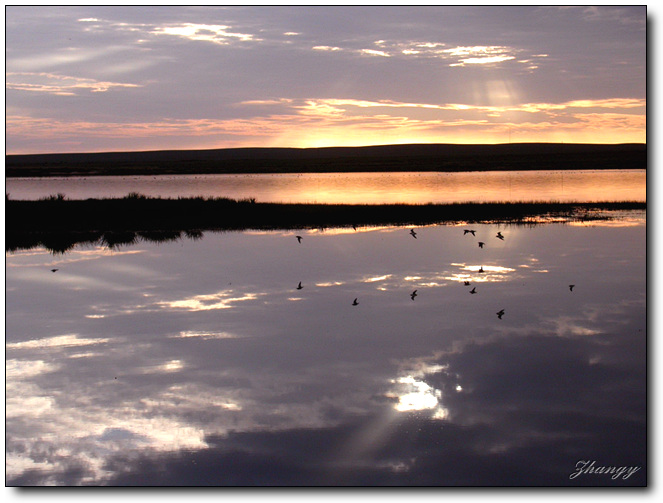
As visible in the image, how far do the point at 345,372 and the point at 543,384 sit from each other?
3.13 metres

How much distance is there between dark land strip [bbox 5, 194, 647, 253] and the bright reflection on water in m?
7.66

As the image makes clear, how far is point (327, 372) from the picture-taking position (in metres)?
12.1

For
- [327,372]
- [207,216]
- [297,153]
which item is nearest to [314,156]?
[297,153]

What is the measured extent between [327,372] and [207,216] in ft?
74.4

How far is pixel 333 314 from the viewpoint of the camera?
15.6 meters

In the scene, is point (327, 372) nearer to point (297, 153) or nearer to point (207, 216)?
point (207, 216)

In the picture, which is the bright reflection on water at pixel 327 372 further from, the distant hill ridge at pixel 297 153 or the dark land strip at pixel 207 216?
the distant hill ridge at pixel 297 153

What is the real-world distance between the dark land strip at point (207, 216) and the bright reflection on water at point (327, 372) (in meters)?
7.66

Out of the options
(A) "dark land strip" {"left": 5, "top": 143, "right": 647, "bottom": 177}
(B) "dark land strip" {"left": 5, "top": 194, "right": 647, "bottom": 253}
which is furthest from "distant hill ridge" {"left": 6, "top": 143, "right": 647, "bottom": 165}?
(B) "dark land strip" {"left": 5, "top": 194, "right": 647, "bottom": 253}

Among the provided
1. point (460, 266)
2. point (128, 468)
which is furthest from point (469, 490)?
point (460, 266)

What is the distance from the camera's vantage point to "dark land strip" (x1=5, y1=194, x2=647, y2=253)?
28891 millimetres

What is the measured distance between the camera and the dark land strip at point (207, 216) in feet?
94.8

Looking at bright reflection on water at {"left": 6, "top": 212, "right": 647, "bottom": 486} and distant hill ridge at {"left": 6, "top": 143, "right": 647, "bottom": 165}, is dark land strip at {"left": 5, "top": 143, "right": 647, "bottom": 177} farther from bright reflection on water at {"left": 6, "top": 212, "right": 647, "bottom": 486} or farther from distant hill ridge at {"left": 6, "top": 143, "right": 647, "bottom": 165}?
bright reflection on water at {"left": 6, "top": 212, "right": 647, "bottom": 486}

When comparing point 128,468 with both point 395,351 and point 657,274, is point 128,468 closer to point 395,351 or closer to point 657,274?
point 395,351
